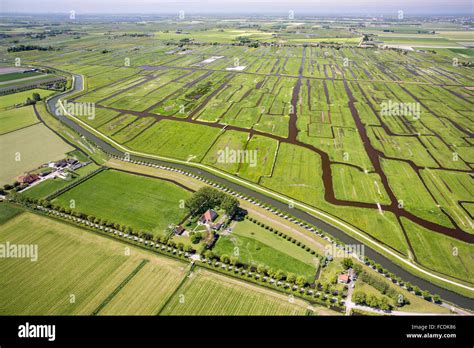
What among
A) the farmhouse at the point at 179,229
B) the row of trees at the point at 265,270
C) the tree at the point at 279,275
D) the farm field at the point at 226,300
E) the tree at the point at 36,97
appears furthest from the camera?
the tree at the point at 36,97

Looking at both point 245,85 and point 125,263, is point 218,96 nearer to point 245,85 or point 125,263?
point 245,85

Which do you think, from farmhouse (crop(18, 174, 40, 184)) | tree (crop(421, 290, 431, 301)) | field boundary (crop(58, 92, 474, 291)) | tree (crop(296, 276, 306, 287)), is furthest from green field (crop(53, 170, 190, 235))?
tree (crop(421, 290, 431, 301))

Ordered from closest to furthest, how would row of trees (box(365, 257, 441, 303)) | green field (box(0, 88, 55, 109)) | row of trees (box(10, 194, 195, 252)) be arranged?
row of trees (box(365, 257, 441, 303))
row of trees (box(10, 194, 195, 252))
green field (box(0, 88, 55, 109))

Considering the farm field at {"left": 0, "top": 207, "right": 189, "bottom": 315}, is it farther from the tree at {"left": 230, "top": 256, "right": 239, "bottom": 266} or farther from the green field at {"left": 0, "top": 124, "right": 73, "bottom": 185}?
the green field at {"left": 0, "top": 124, "right": 73, "bottom": 185}

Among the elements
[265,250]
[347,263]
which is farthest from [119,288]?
[347,263]

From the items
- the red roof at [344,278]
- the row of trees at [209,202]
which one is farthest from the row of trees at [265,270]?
the row of trees at [209,202]

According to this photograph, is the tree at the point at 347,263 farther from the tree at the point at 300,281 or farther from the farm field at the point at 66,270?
the farm field at the point at 66,270
